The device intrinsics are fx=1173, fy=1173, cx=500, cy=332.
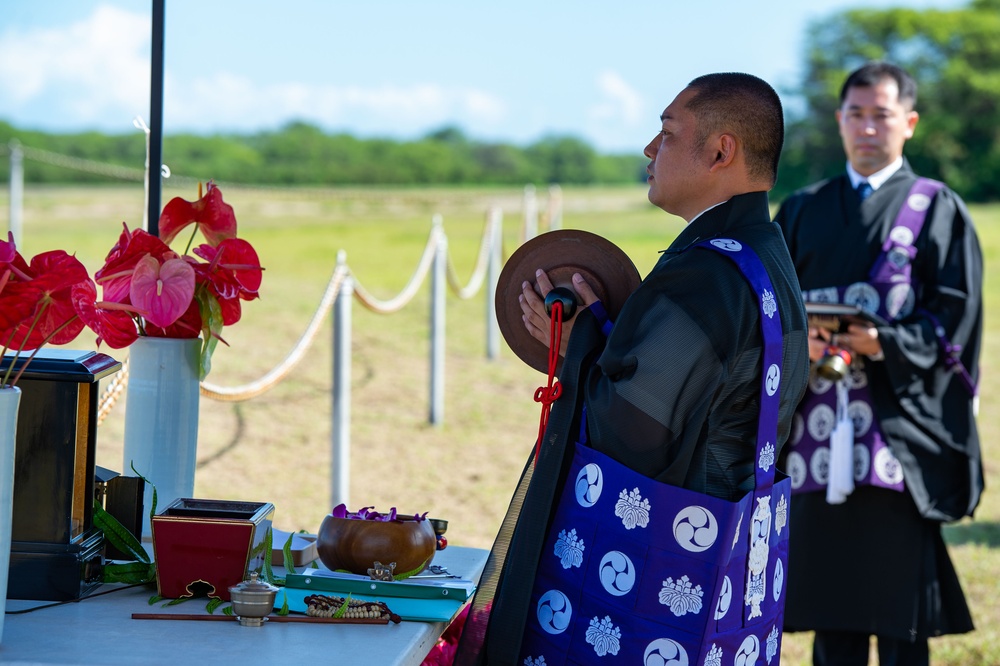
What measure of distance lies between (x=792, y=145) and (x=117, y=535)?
44841 mm

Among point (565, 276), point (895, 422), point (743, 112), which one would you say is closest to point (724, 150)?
point (743, 112)

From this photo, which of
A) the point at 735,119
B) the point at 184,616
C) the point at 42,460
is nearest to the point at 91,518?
the point at 42,460

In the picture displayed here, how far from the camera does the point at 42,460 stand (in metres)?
1.74

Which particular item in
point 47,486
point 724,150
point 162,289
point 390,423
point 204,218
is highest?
point 724,150

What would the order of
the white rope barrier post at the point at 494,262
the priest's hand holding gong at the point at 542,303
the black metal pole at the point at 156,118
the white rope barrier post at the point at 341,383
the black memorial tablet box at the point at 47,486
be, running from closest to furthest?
the black memorial tablet box at the point at 47,486, the priest's hand holding gong at the point at 542,303, the black metal pole at the point at 156,118, the white rope barrier post at the point at 341,383, the white rope barrier post at the point at 494,262

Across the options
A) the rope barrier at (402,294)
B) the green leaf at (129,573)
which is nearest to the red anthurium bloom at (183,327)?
the green leaf at (129,573)

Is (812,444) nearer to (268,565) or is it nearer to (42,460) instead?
(268,565)

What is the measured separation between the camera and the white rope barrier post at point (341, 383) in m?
4.94

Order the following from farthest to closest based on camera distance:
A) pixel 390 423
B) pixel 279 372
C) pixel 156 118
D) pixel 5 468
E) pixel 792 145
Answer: pixel 792 145, pixel 390 423, pixel 279 372, pixel 156 118, pixel 5 468

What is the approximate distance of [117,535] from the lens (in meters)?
1.89

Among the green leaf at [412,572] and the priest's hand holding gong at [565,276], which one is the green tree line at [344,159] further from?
the green leaf at [412,572]

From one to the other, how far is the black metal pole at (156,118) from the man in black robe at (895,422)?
2.01 meters

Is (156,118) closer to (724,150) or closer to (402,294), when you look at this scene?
(724,150)

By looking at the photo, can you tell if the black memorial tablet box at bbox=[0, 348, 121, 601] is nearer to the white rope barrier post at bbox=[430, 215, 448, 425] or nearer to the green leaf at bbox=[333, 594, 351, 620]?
the green leaf at bbox=[333, 594, 351, 620]
